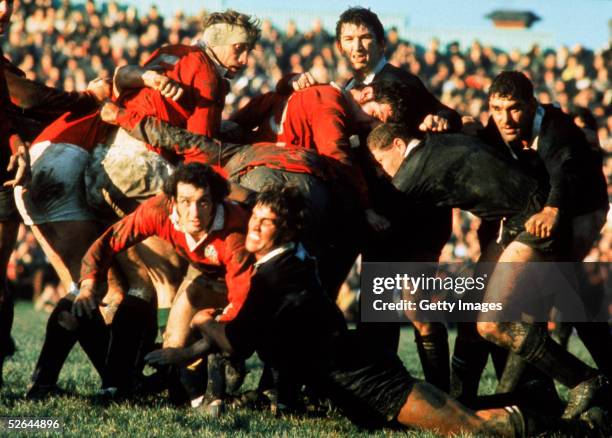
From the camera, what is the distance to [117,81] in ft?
22.2

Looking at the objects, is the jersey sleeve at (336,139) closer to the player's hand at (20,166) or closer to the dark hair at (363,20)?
the dark hair at (363,20)

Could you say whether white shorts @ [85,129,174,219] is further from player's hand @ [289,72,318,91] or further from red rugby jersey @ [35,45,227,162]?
player's hand @ [289,72,318,91]

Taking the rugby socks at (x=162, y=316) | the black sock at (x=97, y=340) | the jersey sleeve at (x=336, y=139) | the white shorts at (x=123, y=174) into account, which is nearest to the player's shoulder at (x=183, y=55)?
the white shorts at (x=123, y=174)

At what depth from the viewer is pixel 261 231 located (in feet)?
18.5

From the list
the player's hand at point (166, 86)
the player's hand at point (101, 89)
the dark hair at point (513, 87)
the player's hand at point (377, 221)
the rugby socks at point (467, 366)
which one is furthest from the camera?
the player's hand at point (101, 89)

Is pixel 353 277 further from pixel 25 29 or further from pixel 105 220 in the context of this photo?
pixel 105 220

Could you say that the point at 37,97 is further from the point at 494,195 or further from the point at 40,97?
the point at 494,195

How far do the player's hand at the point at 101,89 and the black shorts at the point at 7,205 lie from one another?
2.56ft

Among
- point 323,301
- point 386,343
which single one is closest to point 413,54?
point 386,343

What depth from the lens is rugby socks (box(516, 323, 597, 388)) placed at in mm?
5796

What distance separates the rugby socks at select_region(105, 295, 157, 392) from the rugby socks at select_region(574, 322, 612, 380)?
2633 mm

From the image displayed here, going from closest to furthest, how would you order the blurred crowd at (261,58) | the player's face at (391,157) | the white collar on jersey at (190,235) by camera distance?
1. the white collar on jersey at (190,235)
2. the player's face at (391,157)
3. the blurred crowd at (261,58)

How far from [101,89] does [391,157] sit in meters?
1.84

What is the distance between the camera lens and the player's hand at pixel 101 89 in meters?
6.99
